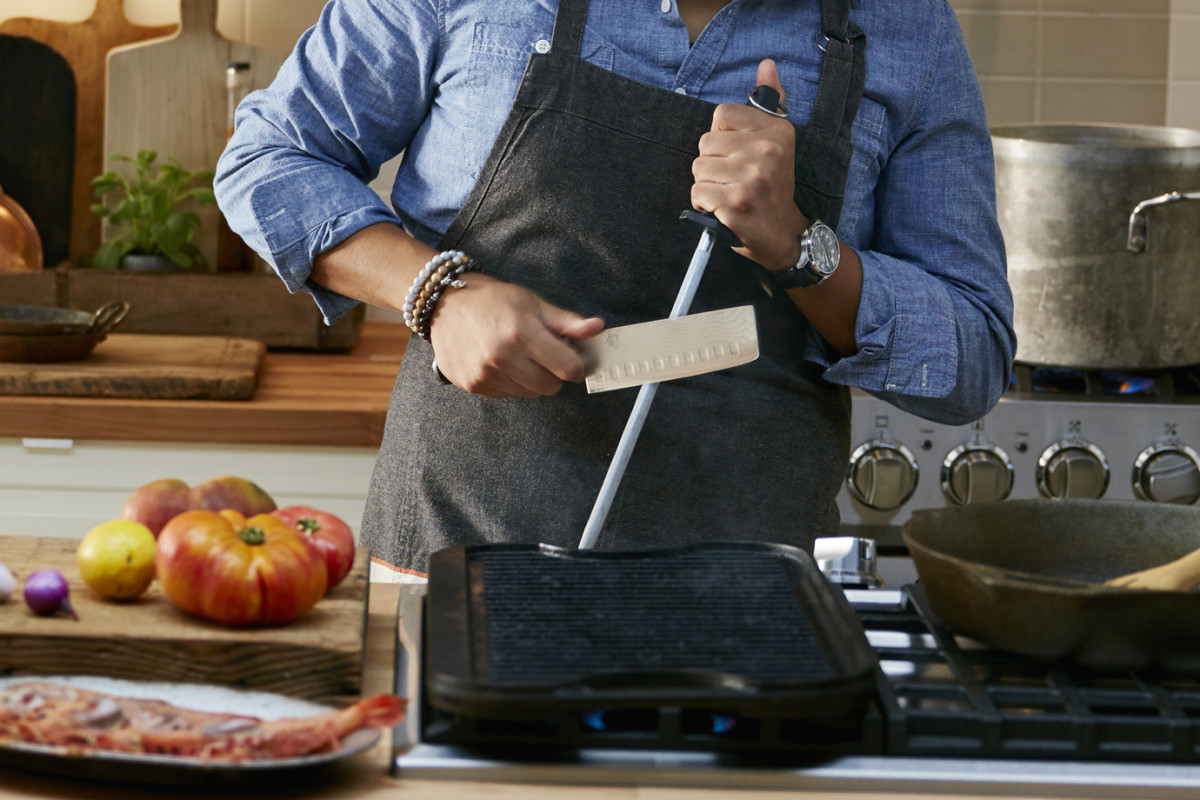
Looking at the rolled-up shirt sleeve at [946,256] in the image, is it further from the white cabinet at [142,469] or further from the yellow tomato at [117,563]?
the white cabinet at [142,469]

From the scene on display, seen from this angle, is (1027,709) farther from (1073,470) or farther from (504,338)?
(1073,470)

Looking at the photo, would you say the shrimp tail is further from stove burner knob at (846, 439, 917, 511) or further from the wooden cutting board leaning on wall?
the wooden cutting board leaning on wall

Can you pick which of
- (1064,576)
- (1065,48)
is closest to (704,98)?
(1064,576)

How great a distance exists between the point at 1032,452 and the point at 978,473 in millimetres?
75

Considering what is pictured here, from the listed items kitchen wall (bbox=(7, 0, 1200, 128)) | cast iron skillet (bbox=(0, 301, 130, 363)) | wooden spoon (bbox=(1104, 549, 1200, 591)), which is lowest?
wooden spoon (bbox=(1104, 549, 1200, 591))

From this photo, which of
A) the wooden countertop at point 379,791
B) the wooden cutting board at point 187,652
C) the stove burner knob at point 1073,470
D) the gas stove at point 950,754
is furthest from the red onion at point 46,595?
the stove burner knob at point 1073,470

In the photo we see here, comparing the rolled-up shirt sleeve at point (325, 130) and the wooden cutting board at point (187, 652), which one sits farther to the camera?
the rolled-up shirt sleeve at point (325, 130)

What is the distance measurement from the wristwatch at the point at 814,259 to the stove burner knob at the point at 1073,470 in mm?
604

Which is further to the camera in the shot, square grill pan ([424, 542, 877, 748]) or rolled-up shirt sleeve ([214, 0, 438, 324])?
rolled-up shirt sleeve ([214, 0, 438, 324])

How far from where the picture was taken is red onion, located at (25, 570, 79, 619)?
709 mm

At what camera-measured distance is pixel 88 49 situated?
1.99 meters

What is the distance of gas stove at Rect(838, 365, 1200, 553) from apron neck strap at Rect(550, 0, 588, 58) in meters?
0.64

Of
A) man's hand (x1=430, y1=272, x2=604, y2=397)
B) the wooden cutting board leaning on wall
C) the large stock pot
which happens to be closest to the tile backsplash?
the large stock pot

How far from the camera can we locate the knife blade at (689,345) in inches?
32.8
